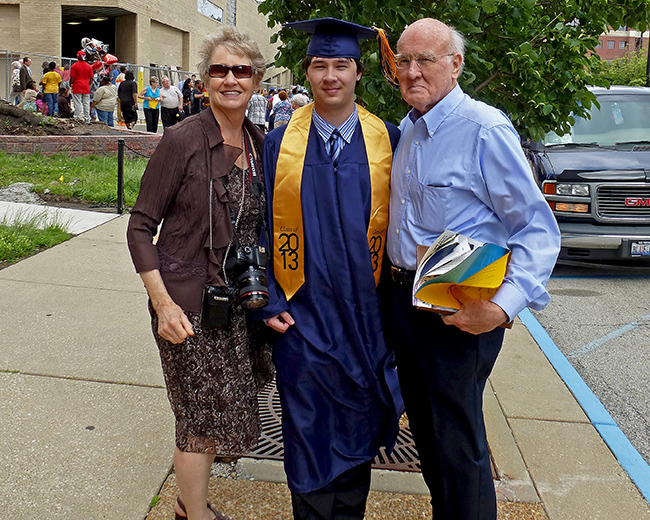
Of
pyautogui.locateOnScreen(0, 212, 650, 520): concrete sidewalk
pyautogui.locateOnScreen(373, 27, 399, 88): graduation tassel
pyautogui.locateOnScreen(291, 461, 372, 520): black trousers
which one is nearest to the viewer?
pyautogui.locateOnScreen(291, 461, 372, 520): black trousers

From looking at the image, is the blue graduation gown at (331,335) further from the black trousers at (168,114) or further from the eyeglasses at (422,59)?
the black trousers at (168,114)

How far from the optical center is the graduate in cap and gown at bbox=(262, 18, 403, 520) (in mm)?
2689

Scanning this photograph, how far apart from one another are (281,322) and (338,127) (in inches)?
31.6

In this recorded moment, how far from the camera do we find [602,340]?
5977 millimetres

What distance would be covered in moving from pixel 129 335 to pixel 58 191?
581cm

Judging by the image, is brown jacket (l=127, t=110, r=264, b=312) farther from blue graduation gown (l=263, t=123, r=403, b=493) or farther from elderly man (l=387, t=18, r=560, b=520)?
elderly man (l=387, t=18, r=560, b=520)

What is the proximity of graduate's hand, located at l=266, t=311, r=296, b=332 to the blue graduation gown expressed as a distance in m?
0.03

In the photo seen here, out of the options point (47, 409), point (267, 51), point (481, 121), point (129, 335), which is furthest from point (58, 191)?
point (267, 51)

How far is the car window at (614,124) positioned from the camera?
8.71 meters

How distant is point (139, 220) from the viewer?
2656 millimetres

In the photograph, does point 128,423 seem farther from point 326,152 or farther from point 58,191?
point 58,191

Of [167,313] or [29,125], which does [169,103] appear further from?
[167,313]

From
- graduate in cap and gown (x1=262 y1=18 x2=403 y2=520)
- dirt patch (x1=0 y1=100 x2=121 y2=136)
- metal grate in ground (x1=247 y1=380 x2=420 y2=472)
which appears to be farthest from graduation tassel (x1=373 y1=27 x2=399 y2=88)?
dirt patch (x1=0 y1=100 x2=121 y2=136)

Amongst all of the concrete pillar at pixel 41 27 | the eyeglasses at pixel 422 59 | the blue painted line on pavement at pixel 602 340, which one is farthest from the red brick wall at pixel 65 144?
the concrete pillar at pixel 41 27
